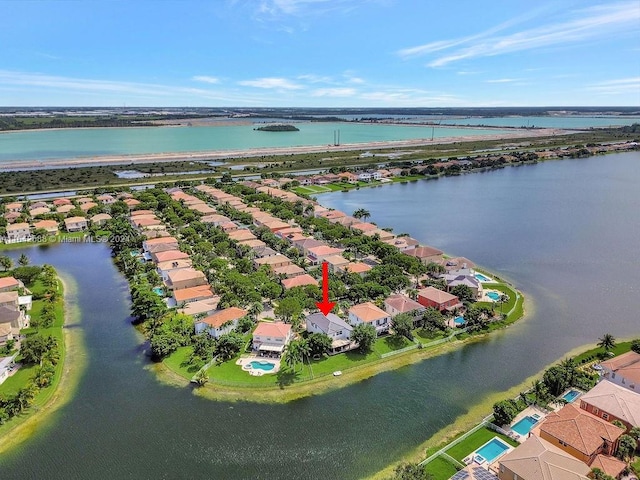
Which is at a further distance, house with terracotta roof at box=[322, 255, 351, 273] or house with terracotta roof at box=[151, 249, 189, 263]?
house with terracotta roof at box=[151, 249, 189, 263]

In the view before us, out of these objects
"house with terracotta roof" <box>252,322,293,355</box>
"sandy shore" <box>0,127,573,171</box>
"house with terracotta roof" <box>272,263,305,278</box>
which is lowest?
"house with terracotta roof" <box>252,322,293,355</box>

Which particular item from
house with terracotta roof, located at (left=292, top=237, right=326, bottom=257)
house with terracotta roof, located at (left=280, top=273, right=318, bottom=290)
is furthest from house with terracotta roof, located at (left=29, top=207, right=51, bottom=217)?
house with terracotta roof, located at (left=280, top=273, right=318, bottom=290)

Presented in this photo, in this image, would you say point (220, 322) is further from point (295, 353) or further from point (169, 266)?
point (169, 266)

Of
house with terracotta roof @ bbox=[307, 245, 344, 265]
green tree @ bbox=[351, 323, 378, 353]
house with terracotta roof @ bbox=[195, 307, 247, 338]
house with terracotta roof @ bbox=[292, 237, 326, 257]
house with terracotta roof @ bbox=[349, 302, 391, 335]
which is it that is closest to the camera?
green tree @ bbox=[351, 323, 378, 353]

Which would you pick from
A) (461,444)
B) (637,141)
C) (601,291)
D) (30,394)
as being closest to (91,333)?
(30,394)

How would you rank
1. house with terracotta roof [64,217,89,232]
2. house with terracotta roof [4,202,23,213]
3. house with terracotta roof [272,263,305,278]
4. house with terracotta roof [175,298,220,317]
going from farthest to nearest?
house with terracotta roof [4,202,23,213]
house with terracotta roof [64,217,89,232]
house with terracotta roof [272,263,305,278]
house with terracotta roof [175,298,220,317]

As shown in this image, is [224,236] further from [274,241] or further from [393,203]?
[393,203]

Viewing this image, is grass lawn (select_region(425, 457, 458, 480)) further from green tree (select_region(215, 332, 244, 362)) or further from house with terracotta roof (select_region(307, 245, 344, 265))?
house with terracotta roof (select_region(307, 245, 344, 265))
